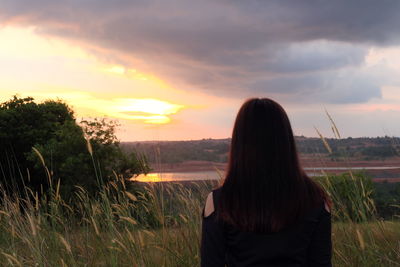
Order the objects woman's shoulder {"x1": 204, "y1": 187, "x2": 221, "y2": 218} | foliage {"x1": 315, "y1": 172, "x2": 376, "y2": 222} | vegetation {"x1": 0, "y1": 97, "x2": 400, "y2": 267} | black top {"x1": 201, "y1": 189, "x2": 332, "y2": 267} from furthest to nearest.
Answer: foliage {"x1": 315, "y1": 172, "x2": 376, "y2": 222}
vegetation {"x1": 0, "y1": 97, "x2": 400, "y2": 267}
woman's shoulder {"x1": 204, "y1": 187, "x2": 221, "y2": 218}
black top {"x1": 201, "y1": 189, "x2": 332, "y2": 267}

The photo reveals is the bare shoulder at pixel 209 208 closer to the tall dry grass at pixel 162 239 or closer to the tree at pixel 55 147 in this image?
the tall dry grass at pixel 162 239

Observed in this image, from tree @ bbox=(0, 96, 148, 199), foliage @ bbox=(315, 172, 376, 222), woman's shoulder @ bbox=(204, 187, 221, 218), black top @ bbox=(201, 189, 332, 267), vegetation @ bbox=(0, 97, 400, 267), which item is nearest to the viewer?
black top @ bbox=(201, 189, 332, 267)

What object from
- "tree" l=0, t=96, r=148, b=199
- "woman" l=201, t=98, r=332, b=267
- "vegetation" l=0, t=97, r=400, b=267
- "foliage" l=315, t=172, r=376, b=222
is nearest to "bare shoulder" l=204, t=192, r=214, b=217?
"woman" l=201, t=98, r=332, b=267

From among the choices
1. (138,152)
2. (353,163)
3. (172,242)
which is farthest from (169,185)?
(353,163)

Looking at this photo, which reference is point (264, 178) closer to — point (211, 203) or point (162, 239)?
point (211, 203)

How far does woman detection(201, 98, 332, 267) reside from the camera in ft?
6.72

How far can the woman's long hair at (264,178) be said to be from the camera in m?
2.06

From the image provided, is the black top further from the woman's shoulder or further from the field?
the field

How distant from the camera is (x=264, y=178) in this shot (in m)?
2.07

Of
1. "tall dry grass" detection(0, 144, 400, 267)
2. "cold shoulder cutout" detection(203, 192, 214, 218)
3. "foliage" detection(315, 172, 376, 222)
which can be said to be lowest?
"tall dry grass" detection(0, 144, 400, 267)

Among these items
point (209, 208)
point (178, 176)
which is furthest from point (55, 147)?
A: point (209, 208)

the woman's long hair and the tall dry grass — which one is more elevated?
the woman's long hair

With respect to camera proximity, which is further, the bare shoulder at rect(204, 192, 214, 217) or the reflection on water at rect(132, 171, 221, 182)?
the reflection on water at rect(132, 171, 221, 182)

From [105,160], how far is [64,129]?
255cm
